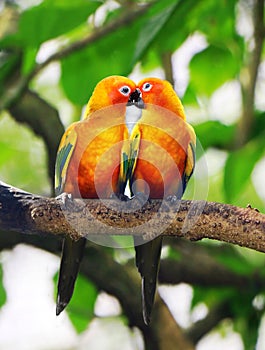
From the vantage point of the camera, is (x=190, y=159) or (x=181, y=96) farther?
(x=181, y=96)

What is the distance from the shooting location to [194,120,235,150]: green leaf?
4434 mm

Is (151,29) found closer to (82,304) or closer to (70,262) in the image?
(70,262)

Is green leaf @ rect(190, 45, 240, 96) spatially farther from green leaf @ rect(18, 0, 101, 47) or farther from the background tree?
green leaf @ rect(18, 0, 101, 47)

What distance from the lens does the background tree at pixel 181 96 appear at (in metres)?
3.95

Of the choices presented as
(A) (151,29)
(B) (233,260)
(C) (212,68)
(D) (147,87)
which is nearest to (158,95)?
(D) (147,87)

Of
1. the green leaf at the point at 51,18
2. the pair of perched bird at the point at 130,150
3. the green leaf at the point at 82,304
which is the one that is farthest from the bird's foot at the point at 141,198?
the green leaf at the point at 82,304

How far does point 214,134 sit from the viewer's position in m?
4.52

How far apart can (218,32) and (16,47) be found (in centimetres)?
117

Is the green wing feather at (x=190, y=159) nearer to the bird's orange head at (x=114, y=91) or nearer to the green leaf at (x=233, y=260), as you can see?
the bird's orange head at (x=114, y=91)

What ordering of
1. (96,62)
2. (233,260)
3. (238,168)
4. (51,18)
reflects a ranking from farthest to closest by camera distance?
(233,260), (96,62), (238,168), (51,18)

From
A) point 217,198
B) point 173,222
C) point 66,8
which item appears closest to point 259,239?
point 173,222

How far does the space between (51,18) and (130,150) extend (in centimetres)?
96

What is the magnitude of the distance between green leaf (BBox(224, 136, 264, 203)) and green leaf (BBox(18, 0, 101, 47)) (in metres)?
1.11

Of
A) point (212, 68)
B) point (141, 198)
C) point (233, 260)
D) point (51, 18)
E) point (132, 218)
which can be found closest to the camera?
point (132, 218)
